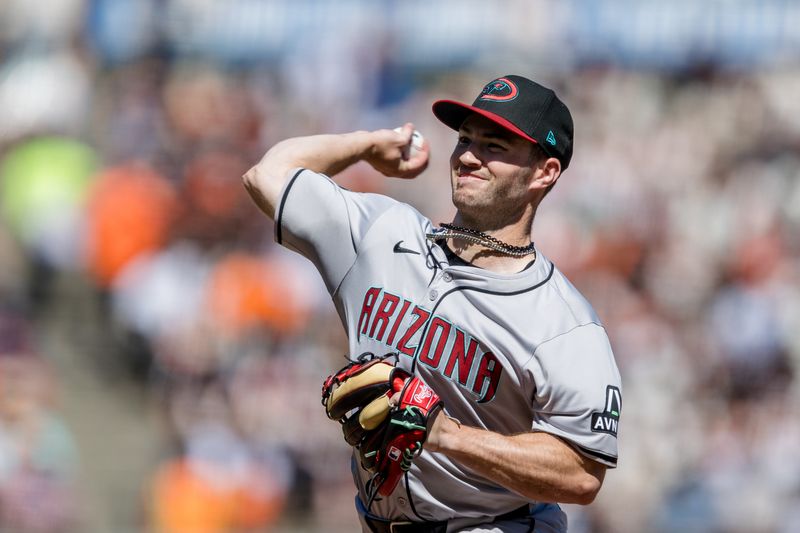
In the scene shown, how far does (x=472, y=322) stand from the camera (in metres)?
3.13

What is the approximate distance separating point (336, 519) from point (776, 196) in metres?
4.26

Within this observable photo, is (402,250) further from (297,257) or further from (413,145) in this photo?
(297,257)

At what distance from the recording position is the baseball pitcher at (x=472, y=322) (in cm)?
292

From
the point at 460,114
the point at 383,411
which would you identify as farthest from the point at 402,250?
the point at 383,411

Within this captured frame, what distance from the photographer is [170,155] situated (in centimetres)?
867

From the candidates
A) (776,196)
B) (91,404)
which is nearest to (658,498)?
(776,196)

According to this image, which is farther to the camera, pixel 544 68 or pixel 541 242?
pixel 544 68

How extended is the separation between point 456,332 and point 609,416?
1.56ft

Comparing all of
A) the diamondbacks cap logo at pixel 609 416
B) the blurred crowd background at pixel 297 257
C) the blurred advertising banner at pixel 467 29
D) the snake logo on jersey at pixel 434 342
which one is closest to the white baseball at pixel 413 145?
the snake logo on jersey at pixel 434 342

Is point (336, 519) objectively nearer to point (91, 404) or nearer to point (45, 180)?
point (91, 404)

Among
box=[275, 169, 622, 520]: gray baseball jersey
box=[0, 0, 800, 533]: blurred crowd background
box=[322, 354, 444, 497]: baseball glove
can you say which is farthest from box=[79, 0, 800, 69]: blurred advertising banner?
box=[322, 354, 444, 497]: baseball glove

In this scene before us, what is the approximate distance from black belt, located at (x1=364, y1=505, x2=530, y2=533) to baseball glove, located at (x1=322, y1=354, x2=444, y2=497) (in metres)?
0.43

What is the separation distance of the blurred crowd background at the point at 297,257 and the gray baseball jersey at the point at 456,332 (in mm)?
4218

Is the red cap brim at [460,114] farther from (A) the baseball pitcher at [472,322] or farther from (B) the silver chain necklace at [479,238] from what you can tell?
(B) the silver chain necklace at [479,238]
